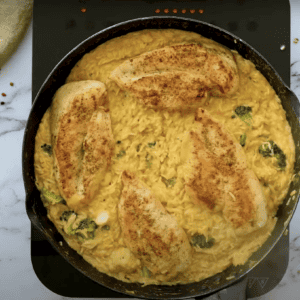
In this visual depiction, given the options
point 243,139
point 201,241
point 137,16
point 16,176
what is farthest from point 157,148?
point 16,176

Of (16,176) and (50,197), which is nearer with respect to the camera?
(50,197)

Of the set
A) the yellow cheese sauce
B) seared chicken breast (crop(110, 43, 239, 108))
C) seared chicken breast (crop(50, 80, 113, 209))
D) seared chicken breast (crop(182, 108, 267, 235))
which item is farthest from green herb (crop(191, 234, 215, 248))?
seared chicken breast (crop(110, 43, 239, 108))

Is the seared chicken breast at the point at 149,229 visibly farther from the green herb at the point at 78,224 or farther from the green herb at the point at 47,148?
the green herb at the point at 47,148

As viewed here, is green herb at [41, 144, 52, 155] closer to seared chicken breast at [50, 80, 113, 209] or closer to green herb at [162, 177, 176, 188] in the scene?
seared chicken breast at [50, 80, 113, 209]

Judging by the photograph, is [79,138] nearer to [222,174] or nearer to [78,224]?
[78,224]

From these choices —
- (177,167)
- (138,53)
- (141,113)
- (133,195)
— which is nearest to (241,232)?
(177,167)

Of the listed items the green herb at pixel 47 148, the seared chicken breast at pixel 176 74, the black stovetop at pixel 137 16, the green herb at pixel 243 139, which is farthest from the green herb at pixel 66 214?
the green herb at pixel 243 139
